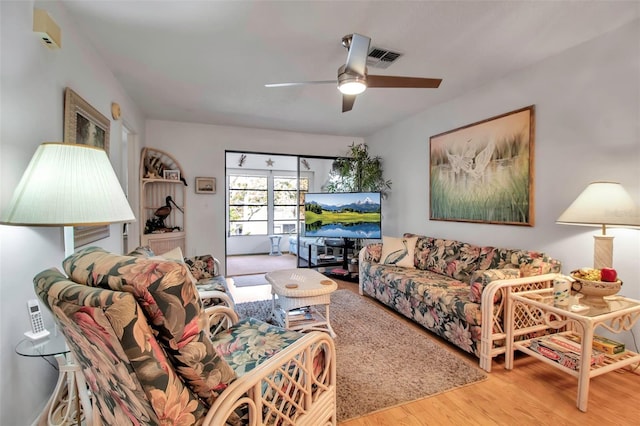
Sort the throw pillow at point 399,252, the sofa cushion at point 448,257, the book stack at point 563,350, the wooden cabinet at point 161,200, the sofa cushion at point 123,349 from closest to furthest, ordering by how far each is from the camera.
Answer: the sofa cushion at point 123,349
the book stack at point 563,350
the sofa cushion at point 448,257
the throw pillow at point 399,252
the wooden cabinet at point 161,200

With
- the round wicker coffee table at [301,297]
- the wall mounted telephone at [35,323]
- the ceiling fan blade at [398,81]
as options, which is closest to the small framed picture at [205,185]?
the round wicker coffee table at [301,297]

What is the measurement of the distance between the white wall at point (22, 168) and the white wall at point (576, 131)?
11.9 feet

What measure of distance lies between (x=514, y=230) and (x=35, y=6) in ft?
12.7

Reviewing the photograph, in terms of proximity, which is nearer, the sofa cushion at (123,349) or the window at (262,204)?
the sofa cushion at (123,349)

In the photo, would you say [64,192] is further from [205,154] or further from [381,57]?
[205,154]

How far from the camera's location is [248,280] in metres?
4.88

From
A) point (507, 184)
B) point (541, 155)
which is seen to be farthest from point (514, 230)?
point (541, 155)

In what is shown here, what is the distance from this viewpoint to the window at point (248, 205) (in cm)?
743

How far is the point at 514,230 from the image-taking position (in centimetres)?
293

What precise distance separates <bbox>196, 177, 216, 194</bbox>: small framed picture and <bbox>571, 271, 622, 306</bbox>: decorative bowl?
14.8 feet

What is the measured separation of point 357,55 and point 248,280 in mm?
3866

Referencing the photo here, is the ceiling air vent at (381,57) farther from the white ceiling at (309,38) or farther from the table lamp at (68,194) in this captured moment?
the table lamp at (68,194)

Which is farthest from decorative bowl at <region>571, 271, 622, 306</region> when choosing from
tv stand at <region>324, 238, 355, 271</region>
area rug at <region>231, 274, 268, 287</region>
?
area rug at <region>231, 274, 268, 287</region>

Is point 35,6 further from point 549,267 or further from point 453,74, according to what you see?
point 549,267
